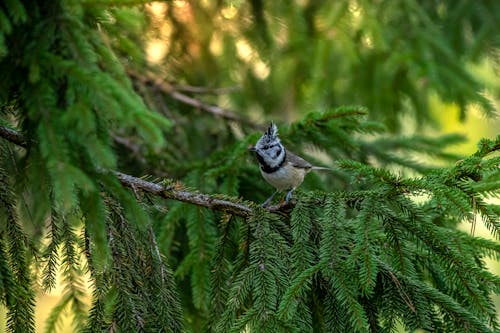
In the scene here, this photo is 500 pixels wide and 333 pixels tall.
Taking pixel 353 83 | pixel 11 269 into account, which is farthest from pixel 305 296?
pixel 353 83

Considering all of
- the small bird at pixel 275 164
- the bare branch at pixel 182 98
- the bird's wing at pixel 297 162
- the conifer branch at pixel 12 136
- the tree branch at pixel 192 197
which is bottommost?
the bare branch at pixel 182 98

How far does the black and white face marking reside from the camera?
304cm

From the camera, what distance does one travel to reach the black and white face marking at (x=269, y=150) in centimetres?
304

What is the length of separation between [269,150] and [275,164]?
3.4 inches

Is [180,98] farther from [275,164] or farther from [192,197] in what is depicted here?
[192,197]

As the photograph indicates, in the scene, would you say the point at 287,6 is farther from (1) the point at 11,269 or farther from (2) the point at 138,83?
(1) the point at 11,269

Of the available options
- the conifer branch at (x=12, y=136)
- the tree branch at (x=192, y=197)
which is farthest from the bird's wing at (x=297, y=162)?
the conifer branch at (x=12, y=136)

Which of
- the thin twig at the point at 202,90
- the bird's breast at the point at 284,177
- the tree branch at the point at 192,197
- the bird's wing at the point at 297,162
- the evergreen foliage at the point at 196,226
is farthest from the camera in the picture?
the thin twig at the point at 202,90

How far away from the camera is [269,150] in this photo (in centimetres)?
310

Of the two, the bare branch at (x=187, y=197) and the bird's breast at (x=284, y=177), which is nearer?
the bare branch at (x=187, y=197)

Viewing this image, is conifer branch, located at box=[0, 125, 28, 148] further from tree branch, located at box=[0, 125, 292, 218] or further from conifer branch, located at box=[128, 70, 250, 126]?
conifer branch, located at box=[128, 70, 250, 126]

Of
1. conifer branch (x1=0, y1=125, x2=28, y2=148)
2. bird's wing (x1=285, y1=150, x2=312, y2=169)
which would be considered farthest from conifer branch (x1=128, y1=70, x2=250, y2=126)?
conifer branch (x1=0, y1=125, x2=28, y2=148)

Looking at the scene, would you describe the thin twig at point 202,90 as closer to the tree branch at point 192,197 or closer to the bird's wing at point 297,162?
the bird's wing at point 297,162

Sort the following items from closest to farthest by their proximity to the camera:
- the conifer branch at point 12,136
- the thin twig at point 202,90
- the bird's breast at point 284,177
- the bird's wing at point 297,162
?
1. the conifer branch at point 12,136
2. the bird's breast at point 284,177
3. the bird's wing at point 297,162
4. the thin twig at point 202,90
